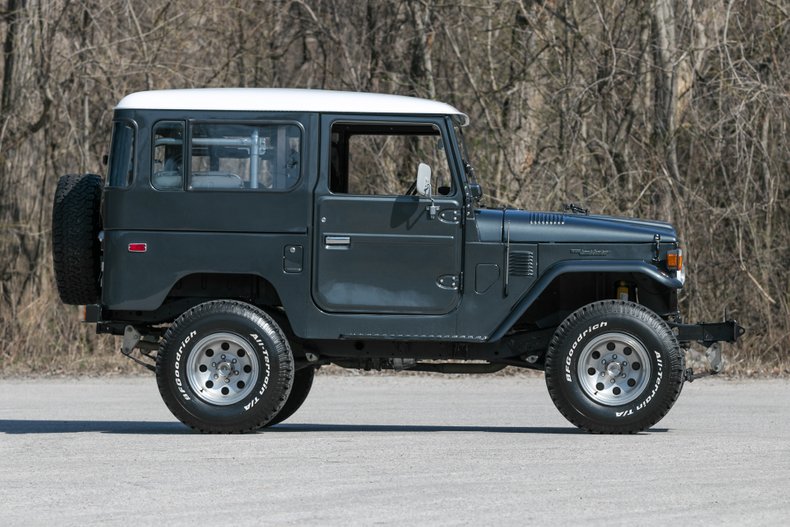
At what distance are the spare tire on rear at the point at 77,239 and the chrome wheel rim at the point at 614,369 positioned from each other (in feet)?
12.2

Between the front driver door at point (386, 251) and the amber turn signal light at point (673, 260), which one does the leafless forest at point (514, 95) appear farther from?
the front driver door at point (386, 251)

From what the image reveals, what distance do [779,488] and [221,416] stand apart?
4.28 m

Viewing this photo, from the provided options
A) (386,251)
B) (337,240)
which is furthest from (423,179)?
(337,240)

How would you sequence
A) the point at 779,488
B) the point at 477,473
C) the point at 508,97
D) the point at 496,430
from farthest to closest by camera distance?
the point at 508,97 → the point at 496,430 → the point at 477,473 → the point at 779,488

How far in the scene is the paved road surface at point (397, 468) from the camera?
24.0 ft

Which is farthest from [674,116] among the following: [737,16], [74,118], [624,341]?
[624,341]

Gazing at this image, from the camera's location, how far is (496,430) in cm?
1146

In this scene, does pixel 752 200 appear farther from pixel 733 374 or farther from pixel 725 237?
pixel 733 374

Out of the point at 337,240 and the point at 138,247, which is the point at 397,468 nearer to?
the point at 337,240

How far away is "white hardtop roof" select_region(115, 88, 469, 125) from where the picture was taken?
35.7ft

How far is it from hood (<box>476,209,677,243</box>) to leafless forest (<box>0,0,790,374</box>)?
724 cm

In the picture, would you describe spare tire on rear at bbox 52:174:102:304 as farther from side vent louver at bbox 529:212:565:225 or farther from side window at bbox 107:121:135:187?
side vent louver at bbox 529:212:565:225

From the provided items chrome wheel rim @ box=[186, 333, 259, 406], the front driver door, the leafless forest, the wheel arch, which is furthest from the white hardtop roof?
the leafless forest

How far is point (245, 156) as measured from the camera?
35.7 ft
